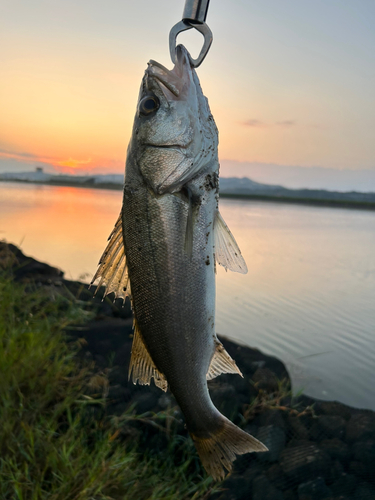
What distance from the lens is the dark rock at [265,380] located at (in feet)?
20.2

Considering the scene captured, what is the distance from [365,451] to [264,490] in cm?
141

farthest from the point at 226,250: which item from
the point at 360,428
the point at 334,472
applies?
the point at 360,428

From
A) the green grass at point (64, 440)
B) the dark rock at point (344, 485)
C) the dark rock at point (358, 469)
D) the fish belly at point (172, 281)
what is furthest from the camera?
the dark rock at point (358, 469)

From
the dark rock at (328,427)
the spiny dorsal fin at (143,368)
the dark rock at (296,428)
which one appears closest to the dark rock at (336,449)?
the dark rock at (328,427)

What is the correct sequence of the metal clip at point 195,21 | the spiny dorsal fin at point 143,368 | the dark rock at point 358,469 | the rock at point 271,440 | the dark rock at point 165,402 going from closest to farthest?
the metal clip at point 195,21
the spiny dorsal fin at point 143,368
the dark rock at point 358,469
the rock at point 271,440
the dark rock at point 165,402

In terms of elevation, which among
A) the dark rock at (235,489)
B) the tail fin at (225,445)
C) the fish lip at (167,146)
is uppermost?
the fish lip at (167,146)

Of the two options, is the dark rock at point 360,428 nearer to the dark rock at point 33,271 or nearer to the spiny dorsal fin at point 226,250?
the spiny dorsal fin at point 226,250

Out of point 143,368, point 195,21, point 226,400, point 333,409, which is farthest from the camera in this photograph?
point 333,409

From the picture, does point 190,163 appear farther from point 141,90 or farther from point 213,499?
point 213,499

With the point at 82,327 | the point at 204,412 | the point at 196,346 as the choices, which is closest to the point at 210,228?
the point at 196,346

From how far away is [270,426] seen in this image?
17.2ft

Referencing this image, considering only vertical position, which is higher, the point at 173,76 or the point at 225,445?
the point at 173,76

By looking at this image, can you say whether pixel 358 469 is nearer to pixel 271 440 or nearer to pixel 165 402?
pixel 271 440

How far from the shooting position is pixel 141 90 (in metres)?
2.11
